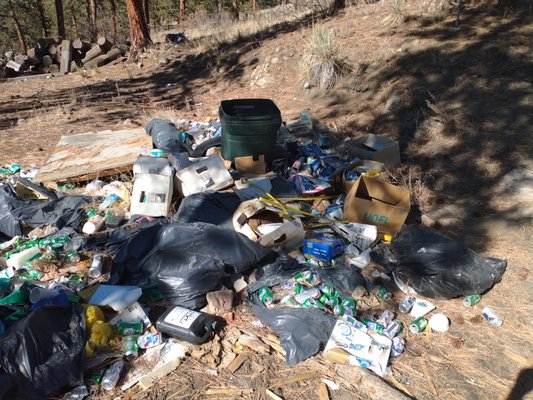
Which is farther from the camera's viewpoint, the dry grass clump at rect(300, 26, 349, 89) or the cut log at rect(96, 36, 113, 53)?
the cut log at rect(96, 36, 113, 53)

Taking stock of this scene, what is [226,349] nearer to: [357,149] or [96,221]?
[96,221]

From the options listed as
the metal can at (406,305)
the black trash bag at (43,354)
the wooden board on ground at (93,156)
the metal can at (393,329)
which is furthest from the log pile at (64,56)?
the metal can at (393,329)

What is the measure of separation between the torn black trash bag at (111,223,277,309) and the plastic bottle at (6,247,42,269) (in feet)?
2.44

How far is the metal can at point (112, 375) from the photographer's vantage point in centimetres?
219

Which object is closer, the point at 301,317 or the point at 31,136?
the point at 301,317

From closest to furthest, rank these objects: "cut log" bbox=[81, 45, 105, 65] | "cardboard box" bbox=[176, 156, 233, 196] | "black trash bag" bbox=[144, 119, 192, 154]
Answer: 1. "cardboard box" bbox=[176, 156, 233, 196]
2. "black trash bag" bbox=[144, 119, 192, 154]
3. "cut log" bbox=[81, 45, 105, 65]

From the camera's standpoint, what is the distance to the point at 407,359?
2.43 metres

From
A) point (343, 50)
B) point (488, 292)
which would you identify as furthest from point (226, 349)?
point (343, 50)

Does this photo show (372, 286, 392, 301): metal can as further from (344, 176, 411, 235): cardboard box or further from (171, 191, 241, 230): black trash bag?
(171, 191, 241, 230): black trash bag

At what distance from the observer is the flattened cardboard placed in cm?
428

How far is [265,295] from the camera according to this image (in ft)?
9.07

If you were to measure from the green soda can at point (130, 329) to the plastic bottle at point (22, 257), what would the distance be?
1160 mm

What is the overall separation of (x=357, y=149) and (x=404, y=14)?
163 inches

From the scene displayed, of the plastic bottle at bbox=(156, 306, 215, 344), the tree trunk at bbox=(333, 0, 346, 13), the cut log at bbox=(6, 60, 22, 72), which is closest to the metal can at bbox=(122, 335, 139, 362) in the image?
the plastic bottle at bbox=(156, 306, 215, 344)
